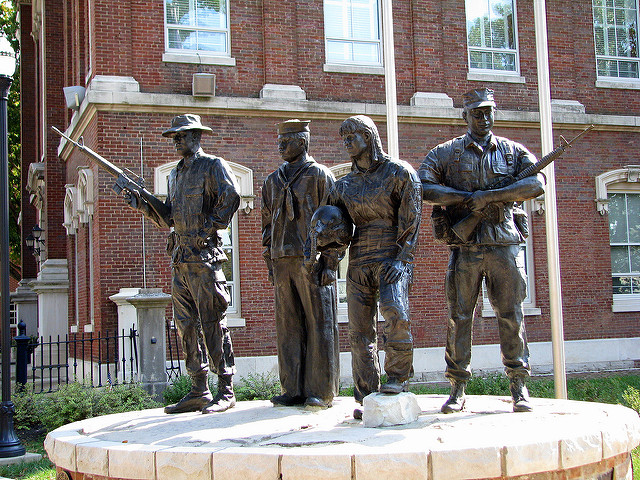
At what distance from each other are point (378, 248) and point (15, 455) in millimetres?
5672

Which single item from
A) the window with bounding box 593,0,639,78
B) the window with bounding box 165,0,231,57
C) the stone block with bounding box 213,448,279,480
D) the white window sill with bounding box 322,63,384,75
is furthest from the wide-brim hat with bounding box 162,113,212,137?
the window with bounding box 593,0,639,78

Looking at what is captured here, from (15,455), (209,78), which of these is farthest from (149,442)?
(209,78)

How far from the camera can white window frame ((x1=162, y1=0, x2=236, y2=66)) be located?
14.9 meters

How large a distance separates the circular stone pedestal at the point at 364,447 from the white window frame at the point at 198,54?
9980 millimetres

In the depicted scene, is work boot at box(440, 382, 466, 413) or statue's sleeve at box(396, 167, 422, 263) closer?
statue's sleeve at box(396, 167, 422, 263)

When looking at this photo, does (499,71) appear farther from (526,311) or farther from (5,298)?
(5,298)

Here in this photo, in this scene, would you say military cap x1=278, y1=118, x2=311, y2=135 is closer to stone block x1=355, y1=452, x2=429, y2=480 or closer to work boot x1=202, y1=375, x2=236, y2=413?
work boot x1=202, y1=375, x2=236, y2=413

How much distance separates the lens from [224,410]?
683cm

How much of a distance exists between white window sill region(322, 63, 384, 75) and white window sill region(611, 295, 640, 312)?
293 inches

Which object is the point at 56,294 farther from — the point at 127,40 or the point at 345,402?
the point at 345,402

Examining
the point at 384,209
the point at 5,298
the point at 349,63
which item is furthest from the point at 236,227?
the point at 384,209

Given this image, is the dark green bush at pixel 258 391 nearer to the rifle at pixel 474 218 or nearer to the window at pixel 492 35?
the rifle at pixel 474 218

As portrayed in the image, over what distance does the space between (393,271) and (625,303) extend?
528 inches

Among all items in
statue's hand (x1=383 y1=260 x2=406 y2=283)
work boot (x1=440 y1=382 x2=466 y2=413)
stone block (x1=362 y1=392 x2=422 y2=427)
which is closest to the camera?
stone block (x1=362 y1=392 x2=422 y2=427)
